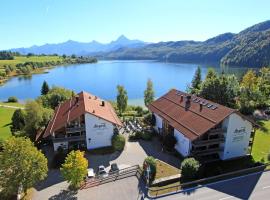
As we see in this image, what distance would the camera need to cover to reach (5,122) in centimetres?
5784

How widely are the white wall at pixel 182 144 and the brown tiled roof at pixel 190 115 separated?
40.8 inches

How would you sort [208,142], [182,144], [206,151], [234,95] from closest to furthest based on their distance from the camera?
[208,142], [206,151], [182,144], [234,95]

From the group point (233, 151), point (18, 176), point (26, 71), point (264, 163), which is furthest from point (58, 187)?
point (26, 71)

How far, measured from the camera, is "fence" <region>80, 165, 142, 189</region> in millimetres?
29000

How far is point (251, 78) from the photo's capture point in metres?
69.9

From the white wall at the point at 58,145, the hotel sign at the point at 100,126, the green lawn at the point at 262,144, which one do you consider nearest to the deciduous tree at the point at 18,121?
the white wall at the point at 58,145

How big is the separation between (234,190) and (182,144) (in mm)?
10139

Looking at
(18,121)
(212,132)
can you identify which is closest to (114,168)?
(212,132)

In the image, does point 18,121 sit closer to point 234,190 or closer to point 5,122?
point 5,122

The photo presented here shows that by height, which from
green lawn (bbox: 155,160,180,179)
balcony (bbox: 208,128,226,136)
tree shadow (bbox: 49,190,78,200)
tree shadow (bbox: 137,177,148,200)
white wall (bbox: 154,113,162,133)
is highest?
balcony (bbox: 208,128,226,136)

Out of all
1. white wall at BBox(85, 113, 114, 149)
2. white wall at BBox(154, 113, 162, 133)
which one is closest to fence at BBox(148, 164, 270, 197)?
white wall at BBox(85, 113, 114, 149)

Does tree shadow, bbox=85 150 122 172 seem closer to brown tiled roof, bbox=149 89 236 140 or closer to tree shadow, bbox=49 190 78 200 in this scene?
tree shadow, bbox=49 190 78 200

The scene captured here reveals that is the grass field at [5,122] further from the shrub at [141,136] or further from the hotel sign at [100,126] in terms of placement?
the shrub at [141,136]

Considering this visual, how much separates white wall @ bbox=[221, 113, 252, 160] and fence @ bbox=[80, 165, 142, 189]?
1319 centimetres
